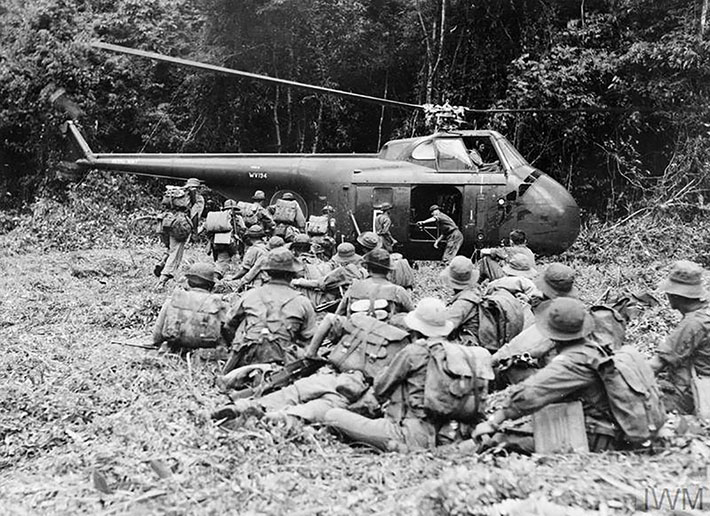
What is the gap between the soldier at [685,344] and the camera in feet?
14.3

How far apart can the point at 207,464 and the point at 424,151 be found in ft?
25.3

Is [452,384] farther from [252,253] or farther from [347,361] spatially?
[252,253]

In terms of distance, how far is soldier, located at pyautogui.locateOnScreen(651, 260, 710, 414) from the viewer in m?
4.36

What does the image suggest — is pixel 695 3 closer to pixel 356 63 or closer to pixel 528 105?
pixel 528 105

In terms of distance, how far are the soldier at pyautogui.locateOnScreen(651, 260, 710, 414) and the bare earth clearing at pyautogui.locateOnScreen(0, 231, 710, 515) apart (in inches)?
19.8

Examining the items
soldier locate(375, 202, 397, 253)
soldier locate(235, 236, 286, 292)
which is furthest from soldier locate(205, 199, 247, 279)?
soldier locate(375, 202, 397, 253)

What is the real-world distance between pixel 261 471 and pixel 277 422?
0.61m

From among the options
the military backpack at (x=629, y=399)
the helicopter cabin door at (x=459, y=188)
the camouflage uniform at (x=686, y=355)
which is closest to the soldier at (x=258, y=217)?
the helicopter cabin door at (x=459, y=188)

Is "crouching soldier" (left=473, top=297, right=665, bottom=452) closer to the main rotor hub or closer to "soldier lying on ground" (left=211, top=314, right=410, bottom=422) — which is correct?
"soldier lying on ground" (left=211, top=314, right=410, bottom=422)

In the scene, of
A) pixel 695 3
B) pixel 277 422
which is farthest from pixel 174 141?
pixel 277 422

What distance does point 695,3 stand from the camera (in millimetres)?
13258

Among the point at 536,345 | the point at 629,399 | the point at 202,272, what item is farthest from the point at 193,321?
the point at 629,399

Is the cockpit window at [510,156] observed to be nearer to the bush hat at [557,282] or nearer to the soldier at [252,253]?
the soldier at [252,253]

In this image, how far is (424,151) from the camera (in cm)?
1062
